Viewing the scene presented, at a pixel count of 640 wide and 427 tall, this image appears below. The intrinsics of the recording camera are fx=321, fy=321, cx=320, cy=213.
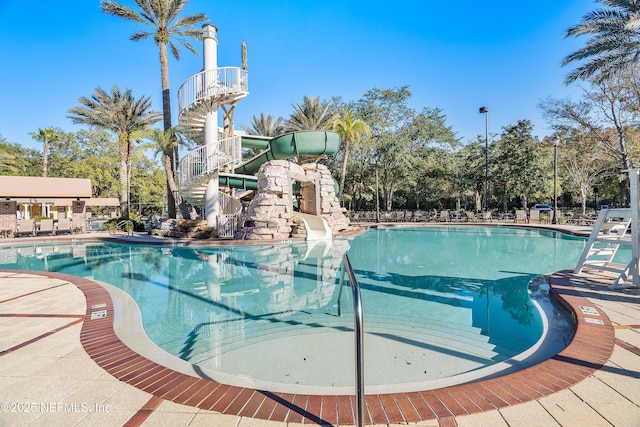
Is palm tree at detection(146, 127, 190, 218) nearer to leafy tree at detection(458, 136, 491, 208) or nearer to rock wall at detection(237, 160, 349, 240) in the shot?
rock wall at detection(237, 160, 349, 240)

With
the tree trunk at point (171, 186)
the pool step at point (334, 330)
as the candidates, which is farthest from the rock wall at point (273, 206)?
the pool step at point (334, 330)

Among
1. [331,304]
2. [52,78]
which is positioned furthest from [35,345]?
[52,78]

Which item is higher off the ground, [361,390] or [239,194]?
[239,194]

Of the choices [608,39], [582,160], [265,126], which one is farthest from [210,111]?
[582,160]

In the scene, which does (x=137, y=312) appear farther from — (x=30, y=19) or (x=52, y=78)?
(x=52, y=78)

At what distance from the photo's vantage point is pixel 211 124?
48.7ft

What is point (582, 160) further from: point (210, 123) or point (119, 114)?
point (119, 114)

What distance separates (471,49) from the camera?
1911cm

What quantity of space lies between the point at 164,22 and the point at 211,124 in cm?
748

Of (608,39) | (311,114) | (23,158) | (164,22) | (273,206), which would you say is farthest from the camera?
(23,158)

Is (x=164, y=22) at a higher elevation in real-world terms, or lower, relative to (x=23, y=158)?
higher

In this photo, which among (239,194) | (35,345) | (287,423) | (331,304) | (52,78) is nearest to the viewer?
(287,423)

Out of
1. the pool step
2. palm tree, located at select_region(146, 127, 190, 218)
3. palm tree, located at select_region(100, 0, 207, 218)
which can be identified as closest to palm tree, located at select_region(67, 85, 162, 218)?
palm tree, located at select_region(146, 127, 190, 218)

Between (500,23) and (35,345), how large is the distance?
20365mm
